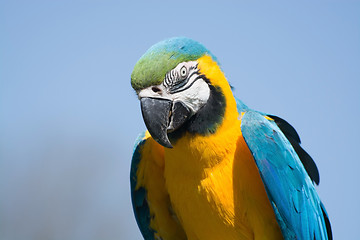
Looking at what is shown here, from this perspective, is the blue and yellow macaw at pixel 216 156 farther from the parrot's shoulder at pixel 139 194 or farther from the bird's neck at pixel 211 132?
the parrot's shoulder at pixel 139 194

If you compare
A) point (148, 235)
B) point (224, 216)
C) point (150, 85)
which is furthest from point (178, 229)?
point (150, 85)

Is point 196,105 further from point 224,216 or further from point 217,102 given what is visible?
point 224,216

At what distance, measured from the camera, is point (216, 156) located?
9.27 ft

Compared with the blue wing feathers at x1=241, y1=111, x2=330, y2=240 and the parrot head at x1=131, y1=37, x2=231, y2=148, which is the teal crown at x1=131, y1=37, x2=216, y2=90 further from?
the blue wing feathers at x1=241, y1=111, x2=330, y2=240

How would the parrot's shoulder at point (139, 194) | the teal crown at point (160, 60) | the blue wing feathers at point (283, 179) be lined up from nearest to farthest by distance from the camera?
the teal crown at point (160, 60) → the blue wing feathers at point (283, 179) → the parrot's shoulder at point (139, 194)

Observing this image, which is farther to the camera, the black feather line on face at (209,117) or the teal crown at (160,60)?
the black feather line on face at (209,117)

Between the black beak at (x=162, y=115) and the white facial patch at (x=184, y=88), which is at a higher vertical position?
the white facial patch at (x=184, y=88)

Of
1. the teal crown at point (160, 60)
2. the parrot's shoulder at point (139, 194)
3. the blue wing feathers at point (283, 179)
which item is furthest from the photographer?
the parrot's shoulder at point (139, 194)

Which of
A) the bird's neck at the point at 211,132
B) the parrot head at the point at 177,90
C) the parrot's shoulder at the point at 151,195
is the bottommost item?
the parrot's shoulder at the point at 151,195

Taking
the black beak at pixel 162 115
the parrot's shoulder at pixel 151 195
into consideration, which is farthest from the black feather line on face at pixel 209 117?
the parrot's shoulder at pixel 151 195

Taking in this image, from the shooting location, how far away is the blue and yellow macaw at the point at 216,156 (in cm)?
266

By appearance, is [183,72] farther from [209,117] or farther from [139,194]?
[139,194]

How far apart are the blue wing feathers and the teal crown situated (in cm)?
61

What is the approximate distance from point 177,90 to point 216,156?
53 cm
